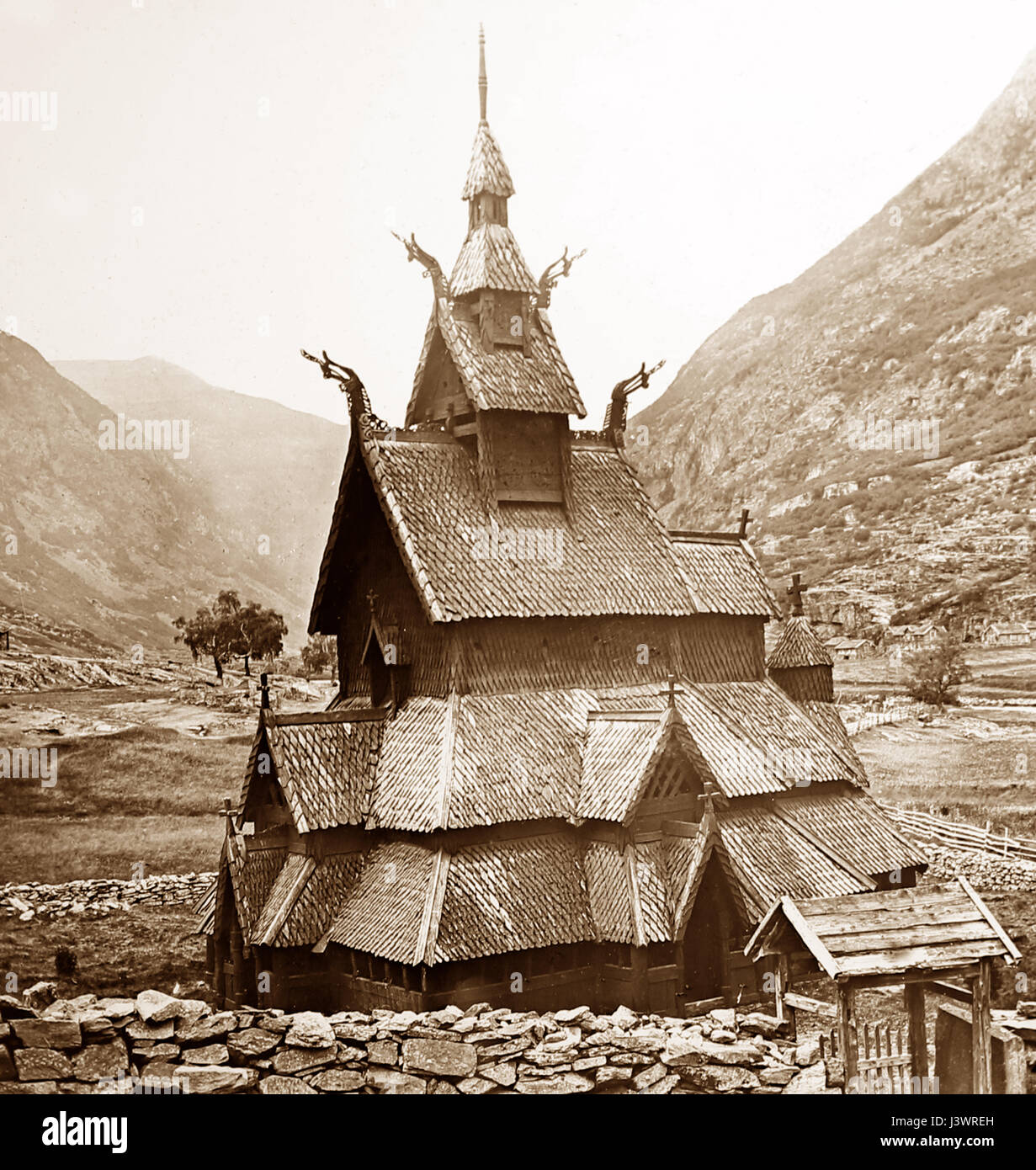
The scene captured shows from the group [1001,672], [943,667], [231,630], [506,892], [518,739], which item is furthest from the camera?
[943,667]

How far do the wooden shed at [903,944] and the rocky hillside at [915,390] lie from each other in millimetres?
5989

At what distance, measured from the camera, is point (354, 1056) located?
9.28 m

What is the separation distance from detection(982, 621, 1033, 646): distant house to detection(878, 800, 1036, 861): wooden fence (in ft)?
7.18

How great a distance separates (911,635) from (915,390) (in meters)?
2.77

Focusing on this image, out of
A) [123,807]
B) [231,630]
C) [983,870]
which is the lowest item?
[983,870]

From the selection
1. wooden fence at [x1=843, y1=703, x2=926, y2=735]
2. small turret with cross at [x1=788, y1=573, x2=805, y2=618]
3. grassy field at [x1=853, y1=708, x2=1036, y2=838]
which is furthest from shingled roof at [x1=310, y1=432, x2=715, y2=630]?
grassy field at [x1=853, y1=708, x2=1036, y2=838]

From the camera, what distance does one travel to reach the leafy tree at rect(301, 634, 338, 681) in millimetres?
15914

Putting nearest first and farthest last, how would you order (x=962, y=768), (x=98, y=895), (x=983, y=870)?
(x=98, y=895), (x=983, y=870), (x=962, y=768)

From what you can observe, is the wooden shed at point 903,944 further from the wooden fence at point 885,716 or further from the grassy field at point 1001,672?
the wooden fence at point 885,716

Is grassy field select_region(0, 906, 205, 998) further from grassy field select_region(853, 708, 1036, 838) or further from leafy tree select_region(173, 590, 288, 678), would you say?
grassy field select_region(853, 708, 1036, 838)

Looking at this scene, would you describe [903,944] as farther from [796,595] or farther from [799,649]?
[796,595]

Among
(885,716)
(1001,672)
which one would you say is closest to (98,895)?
(885,716)

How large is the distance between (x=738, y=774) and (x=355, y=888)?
417 centimetres

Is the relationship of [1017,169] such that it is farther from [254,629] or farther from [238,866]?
[238,866]
